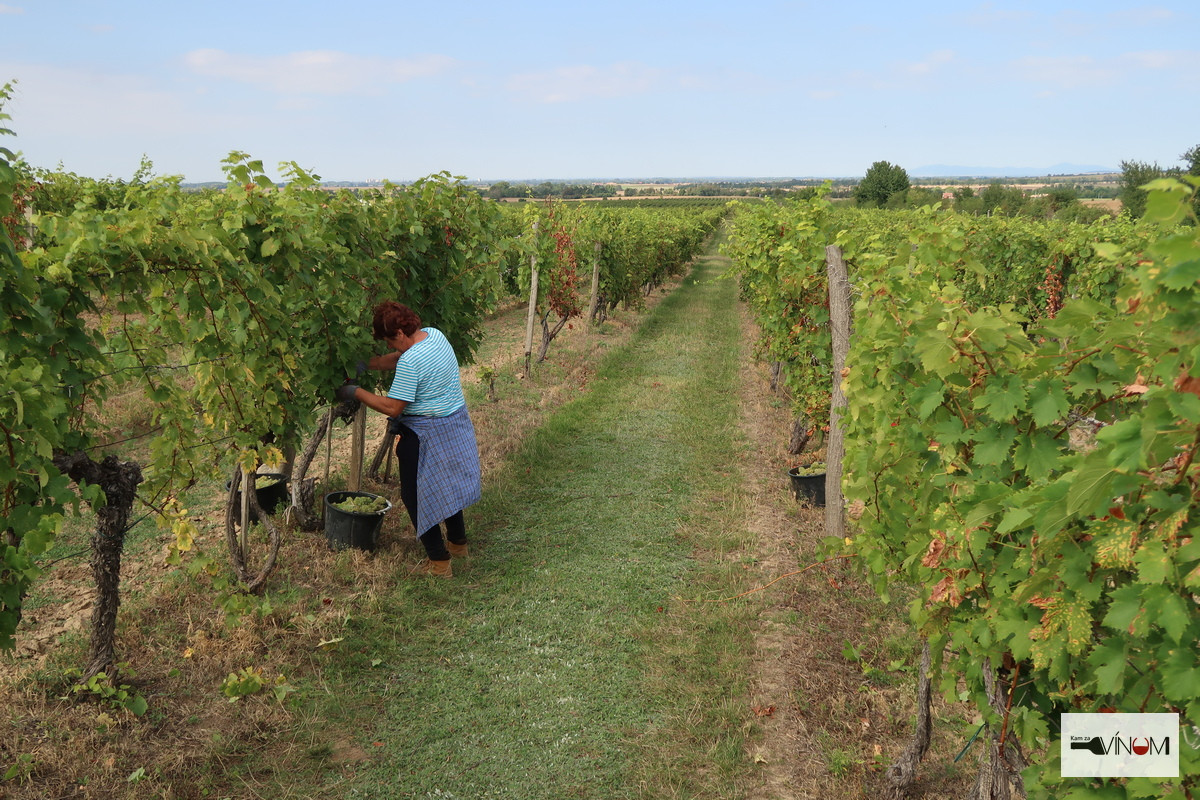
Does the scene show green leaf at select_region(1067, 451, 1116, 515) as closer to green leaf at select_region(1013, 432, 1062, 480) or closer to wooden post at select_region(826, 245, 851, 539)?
green leaf at select_region(1013, 432, 1062, 480)

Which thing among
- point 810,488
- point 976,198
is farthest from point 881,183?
point 810,488

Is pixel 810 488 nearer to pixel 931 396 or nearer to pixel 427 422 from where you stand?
pixel 427 422

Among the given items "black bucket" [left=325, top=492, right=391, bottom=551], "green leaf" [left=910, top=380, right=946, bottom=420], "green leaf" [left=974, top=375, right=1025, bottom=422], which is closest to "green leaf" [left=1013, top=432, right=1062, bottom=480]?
"green leaf" [left=974, top=375, right=1025, bottom=422]

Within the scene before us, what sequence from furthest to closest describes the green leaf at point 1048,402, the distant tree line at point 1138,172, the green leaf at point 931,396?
the distant tree line at point 1138,172
the green leaf at point 931,396
the green leaf at point 1048,402

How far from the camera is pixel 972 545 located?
2.08 meters

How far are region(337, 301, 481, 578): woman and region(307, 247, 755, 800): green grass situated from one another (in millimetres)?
483

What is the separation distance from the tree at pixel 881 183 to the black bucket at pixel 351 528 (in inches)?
2748

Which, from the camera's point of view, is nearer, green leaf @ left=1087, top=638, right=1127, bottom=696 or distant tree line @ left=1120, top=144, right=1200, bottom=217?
green leaf @ left=1087, top=638, right=1127, bottom=696

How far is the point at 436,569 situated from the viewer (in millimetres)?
4871

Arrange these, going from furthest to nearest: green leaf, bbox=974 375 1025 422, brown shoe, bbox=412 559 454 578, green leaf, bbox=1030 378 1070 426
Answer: brown shoe, bbox=412 559 454 578 < green leaf, bbox=974 375 1025 422 < green leaf, bbox=1030 378 1070 426

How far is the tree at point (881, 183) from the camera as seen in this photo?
224 feet

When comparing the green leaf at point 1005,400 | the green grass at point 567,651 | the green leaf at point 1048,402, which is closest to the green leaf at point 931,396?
the green leaf at point 1005,400

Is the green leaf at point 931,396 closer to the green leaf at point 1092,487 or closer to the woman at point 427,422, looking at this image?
the green leaf at point 1092,487

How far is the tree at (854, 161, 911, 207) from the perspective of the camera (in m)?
68.2
